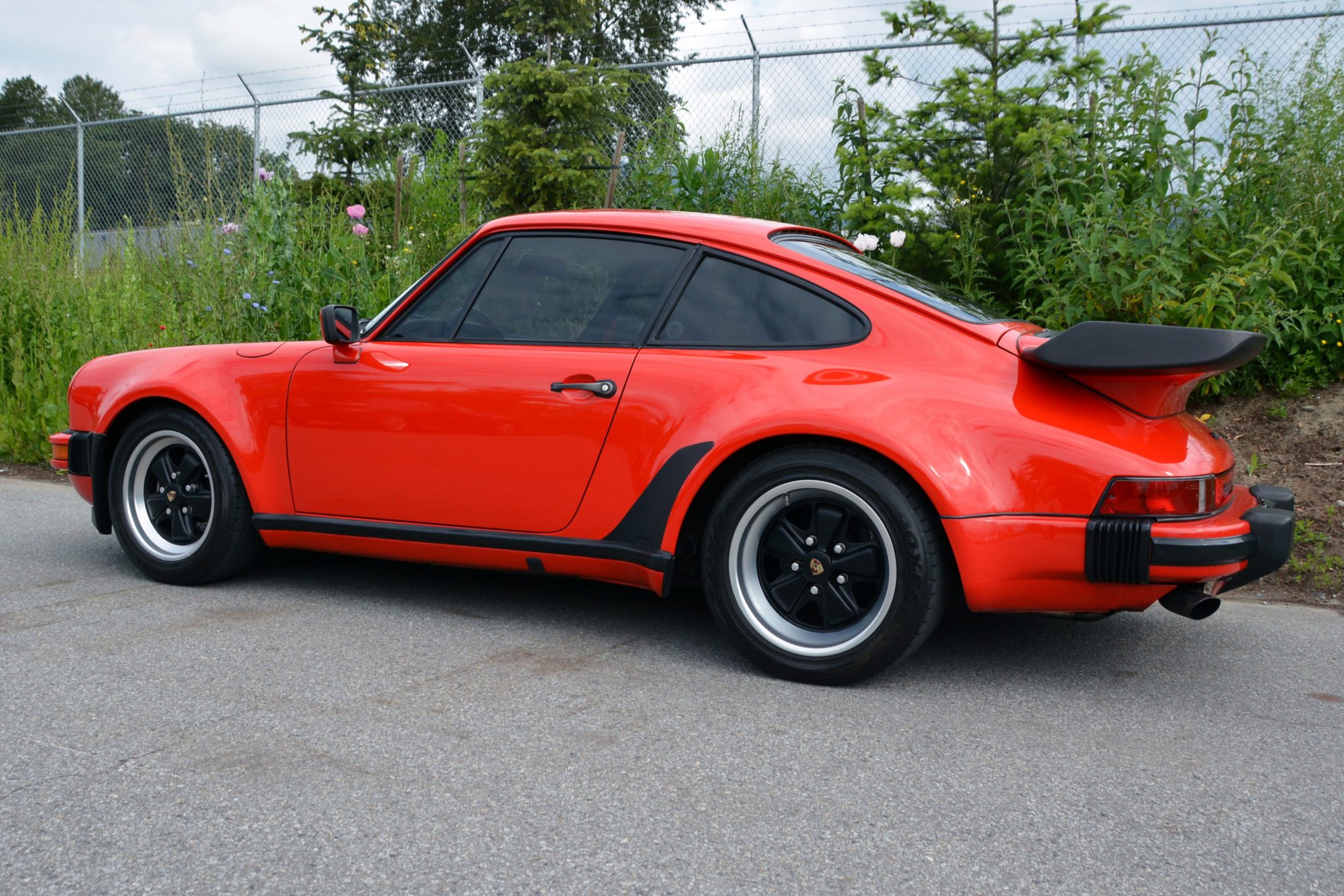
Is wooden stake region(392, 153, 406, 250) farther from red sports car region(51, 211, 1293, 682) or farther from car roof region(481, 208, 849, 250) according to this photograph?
car roof region(481, 208, 849, 250)

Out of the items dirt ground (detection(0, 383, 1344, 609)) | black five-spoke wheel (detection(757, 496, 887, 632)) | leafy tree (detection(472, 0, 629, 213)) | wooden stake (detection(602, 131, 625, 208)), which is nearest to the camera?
black five-spoke wheel (detection(757, 496, 887, 632))

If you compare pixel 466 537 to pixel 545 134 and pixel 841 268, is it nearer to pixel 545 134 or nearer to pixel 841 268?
pixel 841 268

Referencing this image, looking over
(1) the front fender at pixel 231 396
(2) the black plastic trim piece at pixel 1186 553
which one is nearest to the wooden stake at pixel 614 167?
(1) the front fender at pixel 231 396

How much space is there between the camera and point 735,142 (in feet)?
29.9

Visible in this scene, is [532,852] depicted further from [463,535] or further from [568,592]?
[568,592]

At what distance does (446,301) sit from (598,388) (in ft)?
2.49

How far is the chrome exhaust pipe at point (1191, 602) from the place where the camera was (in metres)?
2.94

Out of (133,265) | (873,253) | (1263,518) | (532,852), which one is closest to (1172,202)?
(873,253)

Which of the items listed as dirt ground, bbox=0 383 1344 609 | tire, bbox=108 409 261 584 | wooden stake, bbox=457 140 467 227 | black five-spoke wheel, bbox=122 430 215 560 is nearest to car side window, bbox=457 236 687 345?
tire, bbox=108 409 261 584

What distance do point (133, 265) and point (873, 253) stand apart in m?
5.67

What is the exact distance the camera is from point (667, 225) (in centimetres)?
356

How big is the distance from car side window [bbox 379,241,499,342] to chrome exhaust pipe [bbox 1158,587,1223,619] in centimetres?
238

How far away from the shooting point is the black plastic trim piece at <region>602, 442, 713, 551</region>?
323cm

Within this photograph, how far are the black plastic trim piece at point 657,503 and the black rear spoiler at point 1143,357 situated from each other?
3.27 ft
